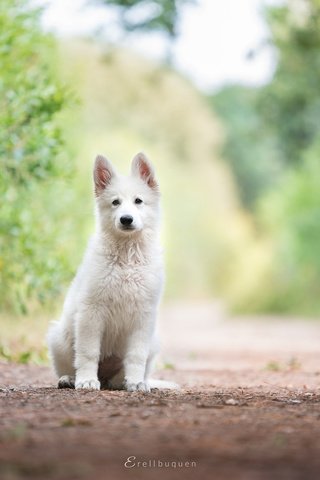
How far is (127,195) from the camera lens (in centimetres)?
771

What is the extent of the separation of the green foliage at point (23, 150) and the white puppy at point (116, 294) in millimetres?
3080

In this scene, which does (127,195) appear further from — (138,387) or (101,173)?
(138,387)

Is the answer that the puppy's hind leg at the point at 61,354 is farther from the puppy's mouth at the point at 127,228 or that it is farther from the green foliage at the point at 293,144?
the green foliage at the point at 293,144

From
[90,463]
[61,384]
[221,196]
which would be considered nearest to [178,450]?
[90,463]

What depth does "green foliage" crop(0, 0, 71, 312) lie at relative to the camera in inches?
427

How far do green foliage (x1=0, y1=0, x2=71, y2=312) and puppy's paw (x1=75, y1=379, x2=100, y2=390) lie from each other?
152 inches

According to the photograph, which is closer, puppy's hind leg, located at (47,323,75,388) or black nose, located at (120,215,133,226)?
black nose, located at (120,215,133,226)

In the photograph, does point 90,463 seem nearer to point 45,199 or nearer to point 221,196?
point 45,199

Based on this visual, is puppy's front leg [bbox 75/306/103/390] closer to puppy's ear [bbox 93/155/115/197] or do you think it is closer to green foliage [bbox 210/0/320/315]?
puppy's ear [bbox 93/155/115/197]

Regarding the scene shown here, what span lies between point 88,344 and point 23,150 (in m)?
3.90

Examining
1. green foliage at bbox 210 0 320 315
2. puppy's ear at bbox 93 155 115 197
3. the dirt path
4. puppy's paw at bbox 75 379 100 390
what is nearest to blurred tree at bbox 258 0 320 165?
green foliage at bbox 210 0 320 315

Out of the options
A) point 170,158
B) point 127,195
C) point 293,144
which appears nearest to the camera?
point 127,195

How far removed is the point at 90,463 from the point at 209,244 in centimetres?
5186

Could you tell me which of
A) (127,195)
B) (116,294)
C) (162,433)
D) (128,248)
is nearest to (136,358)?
(116,294)
